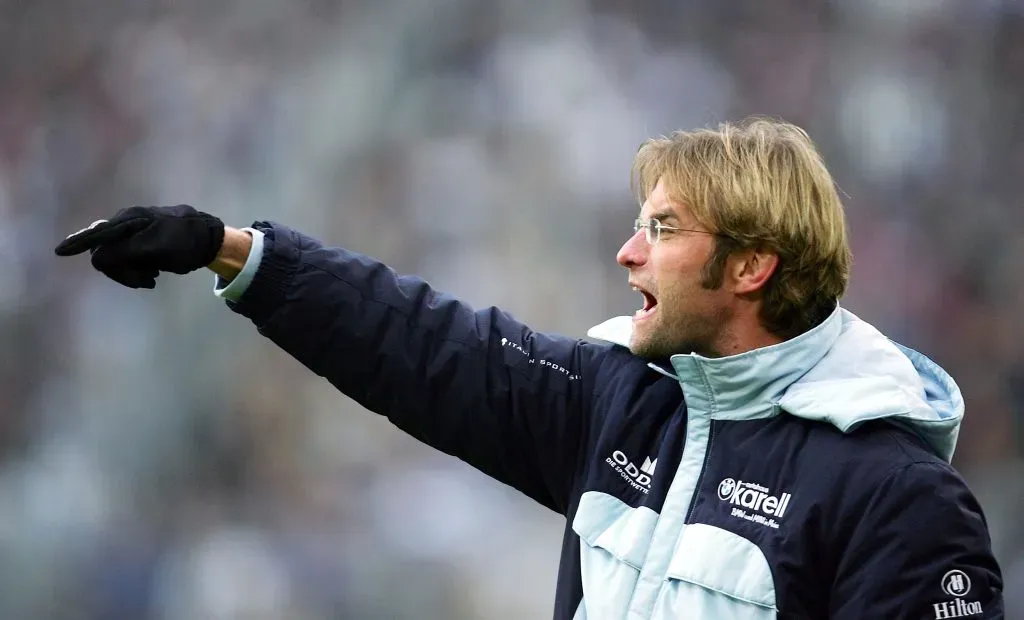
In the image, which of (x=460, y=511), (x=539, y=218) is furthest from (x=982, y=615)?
(x=539, y=218)

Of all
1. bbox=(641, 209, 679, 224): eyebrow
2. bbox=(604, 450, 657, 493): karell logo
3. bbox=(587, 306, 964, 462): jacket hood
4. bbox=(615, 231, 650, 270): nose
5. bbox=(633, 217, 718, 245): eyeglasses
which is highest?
bbox=(641, 209, 679, 224): eyebrow

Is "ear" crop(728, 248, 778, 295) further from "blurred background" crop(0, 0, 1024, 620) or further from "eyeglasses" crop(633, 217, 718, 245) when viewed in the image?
"blurred background" crop(0, 0, 1024, 620)

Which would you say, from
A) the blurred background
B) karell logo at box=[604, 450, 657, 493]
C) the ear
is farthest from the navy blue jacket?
the blurred background

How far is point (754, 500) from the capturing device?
138cm

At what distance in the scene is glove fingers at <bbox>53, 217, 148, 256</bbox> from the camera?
1399 millimetres

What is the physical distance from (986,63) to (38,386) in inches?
113

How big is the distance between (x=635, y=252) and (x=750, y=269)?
0.51 ft

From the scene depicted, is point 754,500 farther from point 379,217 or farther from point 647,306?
point 379,217

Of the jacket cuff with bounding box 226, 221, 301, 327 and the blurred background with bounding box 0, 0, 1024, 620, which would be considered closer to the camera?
the jacket cuff with bounding box 226, 221, 301, 327

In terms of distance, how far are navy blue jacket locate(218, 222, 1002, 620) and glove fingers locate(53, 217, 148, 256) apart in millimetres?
137

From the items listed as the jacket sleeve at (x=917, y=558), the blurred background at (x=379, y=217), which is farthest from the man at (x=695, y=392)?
the blurred background at (x=379, y=217)

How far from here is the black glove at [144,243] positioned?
1.42m

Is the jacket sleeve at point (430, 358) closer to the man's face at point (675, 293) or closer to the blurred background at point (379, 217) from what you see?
the man's face at point (675, 293)

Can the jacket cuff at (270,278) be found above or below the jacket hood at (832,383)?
below
